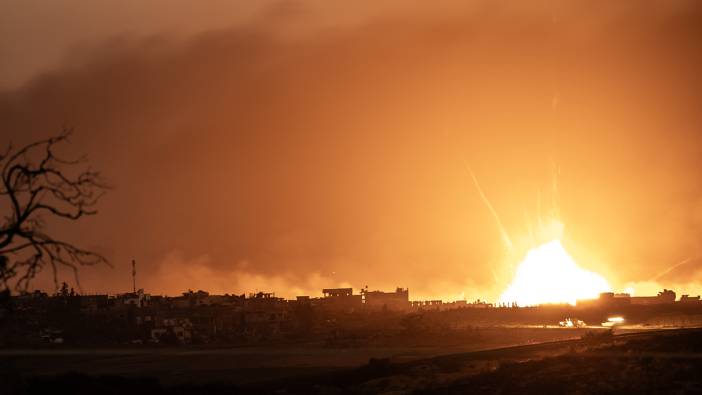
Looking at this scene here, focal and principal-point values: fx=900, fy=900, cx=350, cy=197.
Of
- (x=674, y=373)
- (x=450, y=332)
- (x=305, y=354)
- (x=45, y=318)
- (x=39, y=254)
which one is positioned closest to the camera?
(x=39, y=254)

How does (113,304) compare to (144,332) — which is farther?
(113,304)

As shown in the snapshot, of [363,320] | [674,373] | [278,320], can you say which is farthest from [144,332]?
[674,373]

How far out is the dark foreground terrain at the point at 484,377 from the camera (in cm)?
3694

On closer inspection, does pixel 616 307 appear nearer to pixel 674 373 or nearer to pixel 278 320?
pixel 278 320

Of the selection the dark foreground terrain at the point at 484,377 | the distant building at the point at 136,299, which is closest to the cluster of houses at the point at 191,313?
the distant building at the point at 136,299

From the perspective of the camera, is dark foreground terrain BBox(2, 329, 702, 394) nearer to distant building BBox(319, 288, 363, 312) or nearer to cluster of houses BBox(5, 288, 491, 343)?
cluster of houses BBox(5, 288, 491, 343)

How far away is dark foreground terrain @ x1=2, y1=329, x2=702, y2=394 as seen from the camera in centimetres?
3694

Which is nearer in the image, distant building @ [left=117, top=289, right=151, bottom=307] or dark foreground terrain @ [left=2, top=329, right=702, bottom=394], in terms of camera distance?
dark foreground terrain @ [left=2, top=329, right=702, bottom=394]

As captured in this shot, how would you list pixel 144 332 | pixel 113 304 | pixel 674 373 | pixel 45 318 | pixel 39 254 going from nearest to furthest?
pixel 39 254
pixel 674 373
pixel 144 332
pixel 45 318
pixel 113 304

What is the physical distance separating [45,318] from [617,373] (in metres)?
96.4

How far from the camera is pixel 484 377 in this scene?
48.9m

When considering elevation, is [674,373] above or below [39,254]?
below

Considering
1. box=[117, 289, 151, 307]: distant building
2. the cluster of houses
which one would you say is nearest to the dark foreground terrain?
the cluster of houses

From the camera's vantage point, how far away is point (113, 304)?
470 ft
